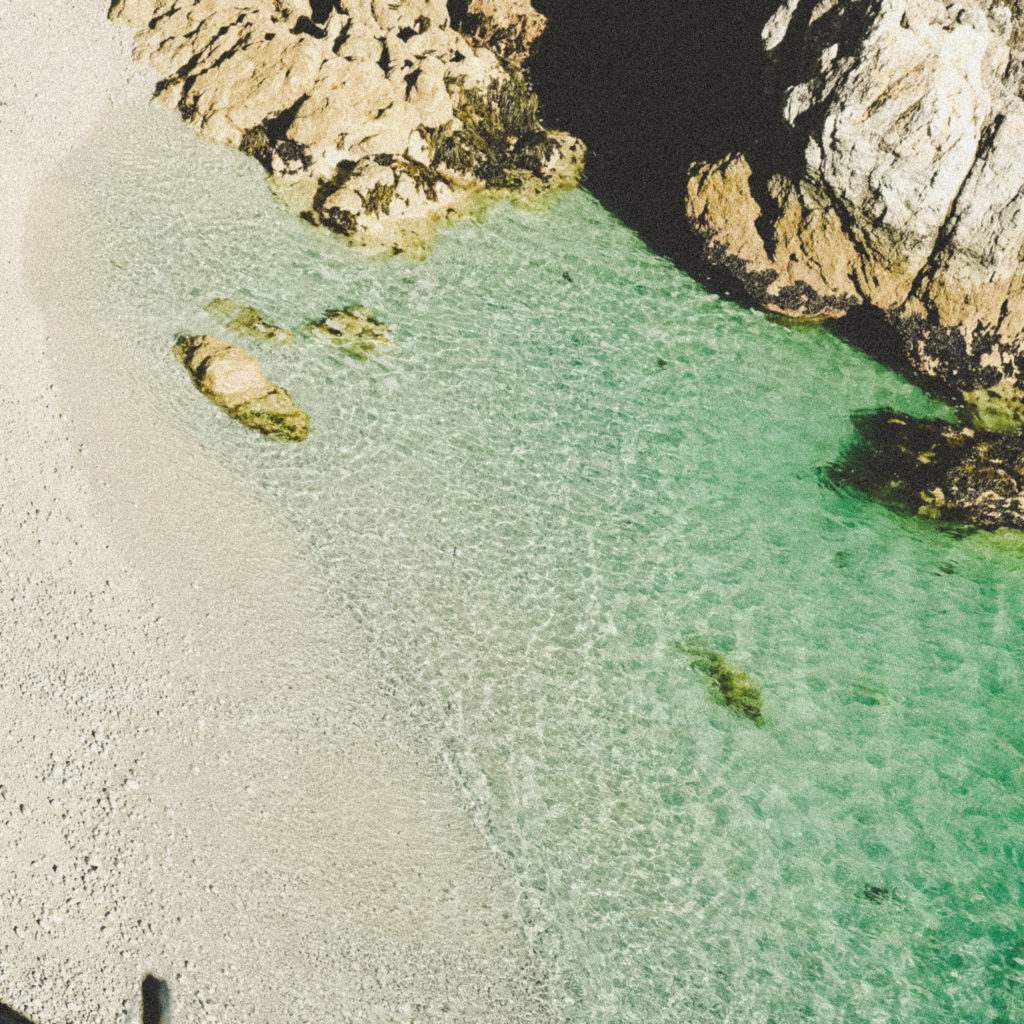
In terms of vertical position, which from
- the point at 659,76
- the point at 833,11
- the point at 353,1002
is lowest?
the point at 353,1002

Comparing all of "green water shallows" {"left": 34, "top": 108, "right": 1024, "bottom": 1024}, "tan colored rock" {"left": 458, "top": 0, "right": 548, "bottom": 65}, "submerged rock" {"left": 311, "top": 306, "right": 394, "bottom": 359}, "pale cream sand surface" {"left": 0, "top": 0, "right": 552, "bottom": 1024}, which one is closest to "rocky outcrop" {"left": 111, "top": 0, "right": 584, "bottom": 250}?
"green water shallows" {"left": 34, "top": 108, "right": 1024, "bottom": 1024}

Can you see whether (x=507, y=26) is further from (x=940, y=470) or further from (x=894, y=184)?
(x=940, y=470)

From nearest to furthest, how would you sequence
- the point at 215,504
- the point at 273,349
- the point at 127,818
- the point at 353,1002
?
the point at 353,1002 < the point at 127,818 < the point at 215,504 < the point at 273,349

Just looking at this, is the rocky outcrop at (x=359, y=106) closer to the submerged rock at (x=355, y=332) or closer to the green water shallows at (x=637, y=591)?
the green water shallows at (x=637, y=591)

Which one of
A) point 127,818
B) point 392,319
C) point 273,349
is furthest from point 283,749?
point 392,319

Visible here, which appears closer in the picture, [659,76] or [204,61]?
[204,61]

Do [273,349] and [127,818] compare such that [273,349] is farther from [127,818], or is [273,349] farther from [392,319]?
[127,818]

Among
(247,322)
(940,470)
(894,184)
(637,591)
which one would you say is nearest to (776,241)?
(894,184)
